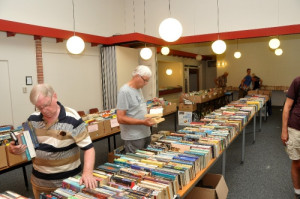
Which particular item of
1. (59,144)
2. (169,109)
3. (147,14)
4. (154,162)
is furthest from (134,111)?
(147,14)

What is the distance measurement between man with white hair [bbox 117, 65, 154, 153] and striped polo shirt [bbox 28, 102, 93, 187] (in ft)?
3.00

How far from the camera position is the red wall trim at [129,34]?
493cm

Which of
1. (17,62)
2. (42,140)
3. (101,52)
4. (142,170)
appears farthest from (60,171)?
(101,52)

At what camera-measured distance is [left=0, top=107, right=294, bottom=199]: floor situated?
10.7ft

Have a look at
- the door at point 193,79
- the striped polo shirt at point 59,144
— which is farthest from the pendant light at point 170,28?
the door at point 193,79

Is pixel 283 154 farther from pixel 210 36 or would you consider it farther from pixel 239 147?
Answer: pixel 210 36

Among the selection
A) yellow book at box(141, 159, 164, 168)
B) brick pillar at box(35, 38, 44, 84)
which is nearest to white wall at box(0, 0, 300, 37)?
brick pillar at box(35, 38, 44, 84)

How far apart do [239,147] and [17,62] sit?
5.47 m

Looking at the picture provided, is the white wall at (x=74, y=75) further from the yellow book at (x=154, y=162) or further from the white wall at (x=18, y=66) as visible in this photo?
the yellow book at (x=154, y=162)

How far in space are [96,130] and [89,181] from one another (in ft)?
7.35

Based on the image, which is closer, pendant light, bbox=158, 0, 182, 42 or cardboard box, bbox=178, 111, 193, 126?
pendant light, bbox=158, 0, 182, 42

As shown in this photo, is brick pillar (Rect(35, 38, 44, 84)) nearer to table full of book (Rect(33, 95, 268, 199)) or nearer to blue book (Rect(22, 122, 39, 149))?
table full of book (Rect(33, 95, 268, 199))

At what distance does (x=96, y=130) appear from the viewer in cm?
379

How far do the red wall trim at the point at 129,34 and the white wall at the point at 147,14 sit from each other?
20 centimetres
